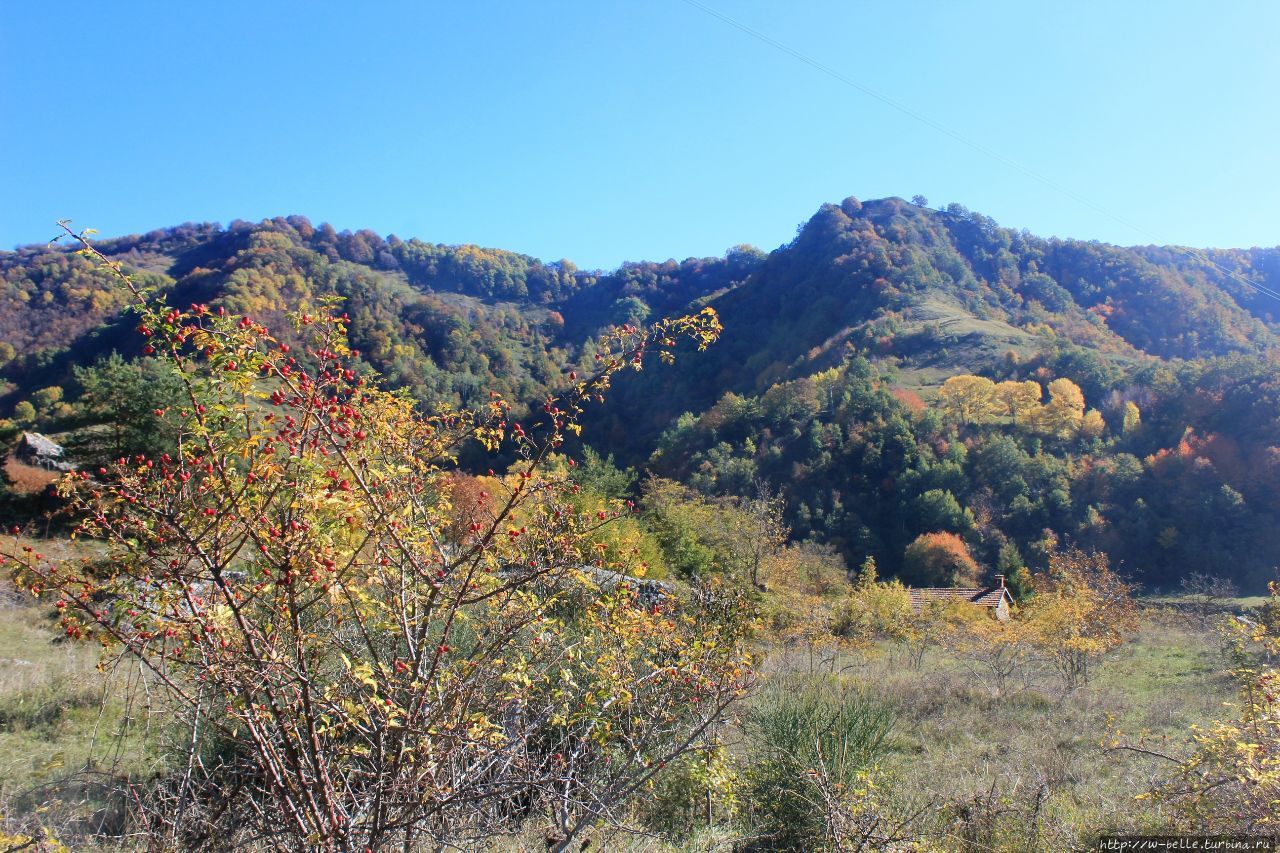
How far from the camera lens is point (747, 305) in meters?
109

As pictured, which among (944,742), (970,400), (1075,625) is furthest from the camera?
(970,400)

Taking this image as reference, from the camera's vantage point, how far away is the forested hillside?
4647 centimetres

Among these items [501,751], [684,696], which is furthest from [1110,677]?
[501,751]

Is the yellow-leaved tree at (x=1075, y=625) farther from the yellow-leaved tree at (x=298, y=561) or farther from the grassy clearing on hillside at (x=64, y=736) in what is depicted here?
the grassy clearing on hillside at (x=64, y=736)

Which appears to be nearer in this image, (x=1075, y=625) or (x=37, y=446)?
(x=1075, y=625)

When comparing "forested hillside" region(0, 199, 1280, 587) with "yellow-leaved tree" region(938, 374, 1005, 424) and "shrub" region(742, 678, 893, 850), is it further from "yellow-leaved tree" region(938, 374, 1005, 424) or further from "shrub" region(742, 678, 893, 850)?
"shrub" region(742, 678, 893, 850)

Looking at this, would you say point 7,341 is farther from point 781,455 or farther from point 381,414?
point 381,414

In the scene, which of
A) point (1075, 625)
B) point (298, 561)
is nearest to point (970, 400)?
point (1075, 625)

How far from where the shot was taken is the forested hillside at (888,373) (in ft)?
152

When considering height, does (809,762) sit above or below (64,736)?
above

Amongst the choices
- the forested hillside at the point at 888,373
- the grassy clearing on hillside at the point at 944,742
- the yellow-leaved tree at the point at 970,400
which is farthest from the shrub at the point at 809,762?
the yellow-leaved tree at the point at 970,400

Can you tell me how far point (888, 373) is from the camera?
234ft

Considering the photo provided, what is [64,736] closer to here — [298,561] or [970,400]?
[298,561]

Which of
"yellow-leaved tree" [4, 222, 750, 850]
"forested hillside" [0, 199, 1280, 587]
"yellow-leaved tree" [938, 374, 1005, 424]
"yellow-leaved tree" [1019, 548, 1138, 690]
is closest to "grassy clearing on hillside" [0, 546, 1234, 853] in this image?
"yellow-leaved tree" [1019, 548, 1138, 690]
